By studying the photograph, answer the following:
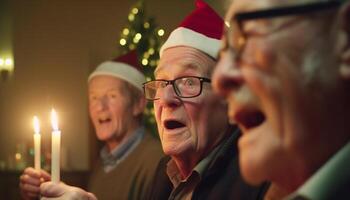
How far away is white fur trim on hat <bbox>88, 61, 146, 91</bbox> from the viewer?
144 inches

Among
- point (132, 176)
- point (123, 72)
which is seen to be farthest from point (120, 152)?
point (123, 72)

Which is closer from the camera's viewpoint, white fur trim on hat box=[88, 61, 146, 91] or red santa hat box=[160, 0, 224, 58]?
red santa hat box=[160, 0, 224, 58]

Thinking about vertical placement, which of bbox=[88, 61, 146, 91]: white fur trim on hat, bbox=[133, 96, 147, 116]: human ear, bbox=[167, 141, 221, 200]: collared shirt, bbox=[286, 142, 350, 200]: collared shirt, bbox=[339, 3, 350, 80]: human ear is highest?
bbox=[88, 61, 146, 91]: white fur trim on hat

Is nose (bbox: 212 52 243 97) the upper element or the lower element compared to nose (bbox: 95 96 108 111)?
upper

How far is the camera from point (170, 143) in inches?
72.4

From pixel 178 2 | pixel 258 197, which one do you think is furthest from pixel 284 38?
pixel 178 2

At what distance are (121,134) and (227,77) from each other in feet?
8.75

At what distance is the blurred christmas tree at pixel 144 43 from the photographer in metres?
5.14

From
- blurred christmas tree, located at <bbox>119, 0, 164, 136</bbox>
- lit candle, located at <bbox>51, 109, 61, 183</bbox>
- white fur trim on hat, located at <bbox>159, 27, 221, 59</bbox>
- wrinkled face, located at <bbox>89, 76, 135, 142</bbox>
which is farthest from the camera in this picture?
blurred christmas tree, located at <bbox>119, 0, 164, 136</bbox>

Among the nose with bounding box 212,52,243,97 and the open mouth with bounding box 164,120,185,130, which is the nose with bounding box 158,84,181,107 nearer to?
the open mouth with bounding box 164,120,185,130

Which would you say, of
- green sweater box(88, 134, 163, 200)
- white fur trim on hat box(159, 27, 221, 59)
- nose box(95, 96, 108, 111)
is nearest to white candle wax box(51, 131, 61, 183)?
white fur trim on hat box(159, 27, 221, 59)

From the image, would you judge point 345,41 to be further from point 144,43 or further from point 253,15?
point 144,43

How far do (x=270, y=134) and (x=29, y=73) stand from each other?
6.38 meters

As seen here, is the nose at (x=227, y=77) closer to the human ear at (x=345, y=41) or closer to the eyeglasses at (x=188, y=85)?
the human ear at (x=345, y=41)
